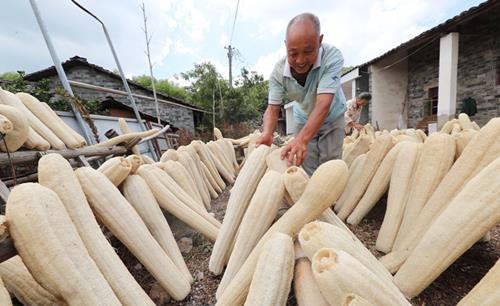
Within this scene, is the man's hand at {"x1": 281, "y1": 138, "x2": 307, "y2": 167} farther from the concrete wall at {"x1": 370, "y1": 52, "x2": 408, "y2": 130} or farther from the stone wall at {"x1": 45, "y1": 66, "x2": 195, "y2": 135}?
the stone wall at {"x1": 45, "y1": 66, "x2": 195, "y2": 135}

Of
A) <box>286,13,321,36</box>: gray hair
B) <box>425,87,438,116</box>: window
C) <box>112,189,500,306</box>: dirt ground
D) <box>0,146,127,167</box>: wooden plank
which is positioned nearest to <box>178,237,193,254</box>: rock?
<box>112,189,500,306</box>: dirt ground

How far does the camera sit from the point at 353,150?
339cm

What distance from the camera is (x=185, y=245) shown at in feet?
7.61

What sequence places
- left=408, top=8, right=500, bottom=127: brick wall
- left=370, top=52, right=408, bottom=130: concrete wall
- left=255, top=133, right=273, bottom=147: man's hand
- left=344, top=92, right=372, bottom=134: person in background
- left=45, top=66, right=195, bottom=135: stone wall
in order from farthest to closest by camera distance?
left=45, top=66, right=195, bottom=135: stone wall
left=370, top=52, right=408, bottom=130: concrete wall
left=408, top=8, right=500, bottom=127: brick wall
left=344, top=92, right=372, bottom=134: person in background
left=255, top=133, right=273, bottom=147: man's hand

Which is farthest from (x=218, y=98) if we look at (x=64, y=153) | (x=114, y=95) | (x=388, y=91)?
(x=64, y=153)

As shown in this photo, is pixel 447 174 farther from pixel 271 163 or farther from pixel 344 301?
pixel 344 301

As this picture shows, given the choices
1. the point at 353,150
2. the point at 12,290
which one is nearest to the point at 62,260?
the point at 12,290

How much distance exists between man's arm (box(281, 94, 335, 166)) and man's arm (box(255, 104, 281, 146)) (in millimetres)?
313

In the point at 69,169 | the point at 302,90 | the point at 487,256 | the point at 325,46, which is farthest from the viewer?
the point at 302,90

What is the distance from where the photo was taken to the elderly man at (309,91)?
7.04 feet

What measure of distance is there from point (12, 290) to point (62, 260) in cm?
42

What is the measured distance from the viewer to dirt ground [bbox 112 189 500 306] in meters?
1.48

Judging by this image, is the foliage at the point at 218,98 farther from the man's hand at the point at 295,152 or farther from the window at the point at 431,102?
the man's hand at the point at 295,152

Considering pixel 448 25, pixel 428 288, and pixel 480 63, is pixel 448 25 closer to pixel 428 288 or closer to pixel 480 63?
pixel 480 63
